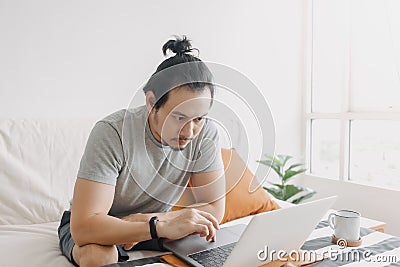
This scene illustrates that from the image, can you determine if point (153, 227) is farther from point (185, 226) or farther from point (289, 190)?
point (289, 190)

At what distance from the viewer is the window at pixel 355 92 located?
7.77 ft

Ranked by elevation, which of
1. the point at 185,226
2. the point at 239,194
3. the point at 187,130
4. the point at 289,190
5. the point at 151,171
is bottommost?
the point at 289,190

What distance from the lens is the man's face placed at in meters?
1.19

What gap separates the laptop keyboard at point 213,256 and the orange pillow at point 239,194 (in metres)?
0.59

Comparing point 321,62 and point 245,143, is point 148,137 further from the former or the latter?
point 321,62

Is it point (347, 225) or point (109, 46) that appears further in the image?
point (109, 46)

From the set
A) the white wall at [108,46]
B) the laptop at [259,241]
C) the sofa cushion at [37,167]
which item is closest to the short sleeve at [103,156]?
the laptop at [259,241]

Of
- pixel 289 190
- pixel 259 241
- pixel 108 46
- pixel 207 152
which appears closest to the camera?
pixel 259 241

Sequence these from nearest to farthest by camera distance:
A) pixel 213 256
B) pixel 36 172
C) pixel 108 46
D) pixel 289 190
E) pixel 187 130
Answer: pixel 213 256
pixel 187 130
pixel 36 172
pixel 108 46
pixel 289 190

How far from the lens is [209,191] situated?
1414 mm

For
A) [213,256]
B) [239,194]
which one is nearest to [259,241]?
[213,256]

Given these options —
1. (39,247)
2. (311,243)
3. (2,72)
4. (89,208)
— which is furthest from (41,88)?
(311,243)

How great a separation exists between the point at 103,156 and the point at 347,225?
733mm

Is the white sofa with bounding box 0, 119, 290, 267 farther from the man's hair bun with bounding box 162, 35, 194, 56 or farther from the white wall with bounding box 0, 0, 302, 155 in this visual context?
the man's hair bun with bounding box 162, 35, 194, 56
